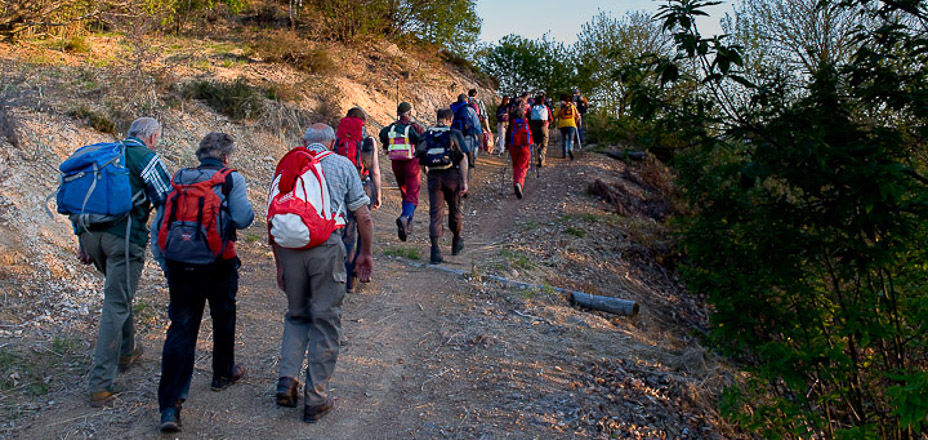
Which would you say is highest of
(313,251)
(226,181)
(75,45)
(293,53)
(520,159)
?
(293,53)

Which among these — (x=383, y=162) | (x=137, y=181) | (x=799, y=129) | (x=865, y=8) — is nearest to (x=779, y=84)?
(x=799, y=129)

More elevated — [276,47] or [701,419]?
[276,47]

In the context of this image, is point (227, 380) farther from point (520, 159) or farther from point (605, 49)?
point (605, 49)

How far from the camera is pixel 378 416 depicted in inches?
186

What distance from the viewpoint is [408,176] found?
861 centimetres

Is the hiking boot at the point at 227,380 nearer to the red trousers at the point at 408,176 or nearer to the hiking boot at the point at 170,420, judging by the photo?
the hiking boot at the point at 170,420

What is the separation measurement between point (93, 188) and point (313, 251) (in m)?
1.55

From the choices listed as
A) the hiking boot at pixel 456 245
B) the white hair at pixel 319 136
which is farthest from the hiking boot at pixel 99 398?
the hiking boot at pixel 456 245

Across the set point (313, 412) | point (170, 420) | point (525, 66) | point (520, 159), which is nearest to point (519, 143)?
point (520, 159)

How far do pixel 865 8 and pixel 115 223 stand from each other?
5.18 m

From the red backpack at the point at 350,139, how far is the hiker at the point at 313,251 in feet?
7.95

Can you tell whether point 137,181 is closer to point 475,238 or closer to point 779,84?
point 779,84

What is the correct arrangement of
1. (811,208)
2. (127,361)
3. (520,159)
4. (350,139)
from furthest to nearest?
(520,159), (350,139), (127,361), (811,208)

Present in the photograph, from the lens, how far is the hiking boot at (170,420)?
166 inches
